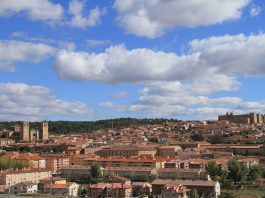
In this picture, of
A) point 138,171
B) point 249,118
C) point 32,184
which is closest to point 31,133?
point 249,118

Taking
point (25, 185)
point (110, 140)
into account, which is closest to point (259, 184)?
point (25, 185)

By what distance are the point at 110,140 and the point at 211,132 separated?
16455mm

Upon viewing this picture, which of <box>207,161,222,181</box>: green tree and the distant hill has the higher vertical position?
the distant hill

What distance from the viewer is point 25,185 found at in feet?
129

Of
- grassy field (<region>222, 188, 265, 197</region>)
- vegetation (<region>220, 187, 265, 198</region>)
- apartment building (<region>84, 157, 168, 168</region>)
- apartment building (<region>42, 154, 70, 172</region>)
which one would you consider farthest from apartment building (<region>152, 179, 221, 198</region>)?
apartment building (<region>42, 154, 70, 172</region>)

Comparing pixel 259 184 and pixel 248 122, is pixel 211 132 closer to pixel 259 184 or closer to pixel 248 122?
pixel 248 122

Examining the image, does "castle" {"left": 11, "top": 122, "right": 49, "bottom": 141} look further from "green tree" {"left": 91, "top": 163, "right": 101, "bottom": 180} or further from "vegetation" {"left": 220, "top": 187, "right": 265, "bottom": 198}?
"vegetation" {"left": 220, "top": 187, "right": 265, "bottom": 198}

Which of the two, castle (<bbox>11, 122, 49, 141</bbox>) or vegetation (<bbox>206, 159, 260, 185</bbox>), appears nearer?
vegetation (<bbox>206, 159, 260, 185</bbox>)

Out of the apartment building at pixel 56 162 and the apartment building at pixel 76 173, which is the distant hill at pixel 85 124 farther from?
the apartment building at pixel 76 173

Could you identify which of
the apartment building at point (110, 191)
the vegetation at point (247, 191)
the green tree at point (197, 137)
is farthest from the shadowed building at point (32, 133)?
the vegetation at point (247, 191)

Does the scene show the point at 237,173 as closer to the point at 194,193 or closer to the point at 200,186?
the point at 200,186

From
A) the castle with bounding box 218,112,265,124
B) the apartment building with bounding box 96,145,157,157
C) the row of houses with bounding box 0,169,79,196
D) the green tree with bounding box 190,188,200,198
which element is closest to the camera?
the green tree with bounding box 190,188,200,198

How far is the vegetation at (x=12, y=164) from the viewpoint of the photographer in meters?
49.7

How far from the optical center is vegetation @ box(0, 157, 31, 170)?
4966 cm
